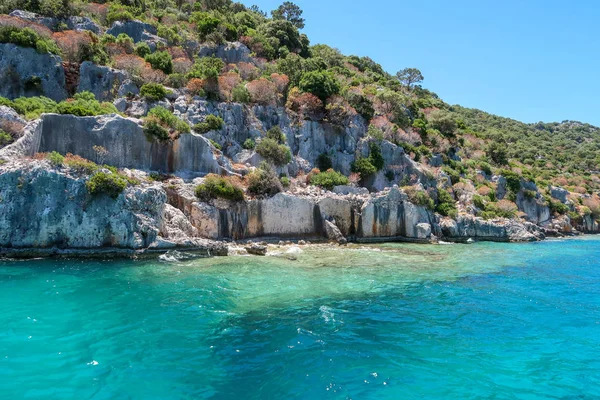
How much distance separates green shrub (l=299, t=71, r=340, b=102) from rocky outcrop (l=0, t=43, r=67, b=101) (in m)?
27.7

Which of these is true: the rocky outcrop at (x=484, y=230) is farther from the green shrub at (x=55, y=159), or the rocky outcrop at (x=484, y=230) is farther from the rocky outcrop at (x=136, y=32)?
the rocky outcrop at (x=136, y=32)

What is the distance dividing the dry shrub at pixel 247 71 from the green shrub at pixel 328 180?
1985 cm

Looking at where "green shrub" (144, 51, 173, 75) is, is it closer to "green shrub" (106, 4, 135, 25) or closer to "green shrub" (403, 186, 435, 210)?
"green shrub" (106, 4, 135, 25)

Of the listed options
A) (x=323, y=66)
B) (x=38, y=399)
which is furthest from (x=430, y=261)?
(x=323, y=66)

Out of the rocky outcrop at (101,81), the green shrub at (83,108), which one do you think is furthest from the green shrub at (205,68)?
the green shrub at (83,108)

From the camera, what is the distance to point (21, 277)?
1658cm

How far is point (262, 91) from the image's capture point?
42531 millimetres

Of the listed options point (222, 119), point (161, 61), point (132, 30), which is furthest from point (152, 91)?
point (132, 30)

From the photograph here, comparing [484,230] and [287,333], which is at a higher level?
[484,230]

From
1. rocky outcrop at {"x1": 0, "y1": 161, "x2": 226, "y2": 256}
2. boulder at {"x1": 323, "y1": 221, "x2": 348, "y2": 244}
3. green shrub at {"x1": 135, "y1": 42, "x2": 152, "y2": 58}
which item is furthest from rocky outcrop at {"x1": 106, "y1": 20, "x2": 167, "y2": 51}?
boulder at {"x1": 323, "y1": 221, "x2": 348, "y2": 244}

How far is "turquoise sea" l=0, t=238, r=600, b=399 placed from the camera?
8.52 meters

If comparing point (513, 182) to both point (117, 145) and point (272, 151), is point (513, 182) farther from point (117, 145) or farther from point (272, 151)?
point (117, 145)

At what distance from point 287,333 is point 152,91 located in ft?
105

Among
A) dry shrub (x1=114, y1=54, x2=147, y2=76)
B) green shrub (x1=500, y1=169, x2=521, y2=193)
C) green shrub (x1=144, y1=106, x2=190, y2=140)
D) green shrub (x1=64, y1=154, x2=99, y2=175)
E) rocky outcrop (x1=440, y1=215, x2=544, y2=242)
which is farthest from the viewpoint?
green shrub (x1=500, y1=169, x2=521, y2=193)
